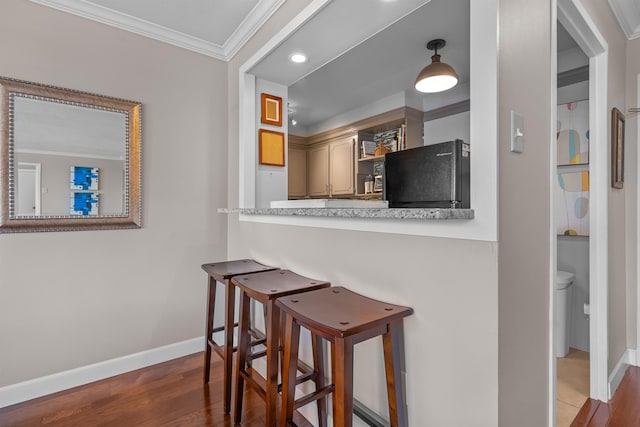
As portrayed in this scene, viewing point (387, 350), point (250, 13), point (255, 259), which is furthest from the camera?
point (255, 259)

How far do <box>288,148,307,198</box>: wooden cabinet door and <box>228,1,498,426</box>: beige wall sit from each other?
351 cm

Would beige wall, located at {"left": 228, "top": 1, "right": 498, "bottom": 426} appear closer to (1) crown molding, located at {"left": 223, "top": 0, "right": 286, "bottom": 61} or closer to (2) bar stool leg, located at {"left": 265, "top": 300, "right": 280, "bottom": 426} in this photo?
(2) bar stool leg, located at {"left": 265, "top": 300, "right": 280, "bottom": 426}

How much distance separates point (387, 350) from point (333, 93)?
3206 mm

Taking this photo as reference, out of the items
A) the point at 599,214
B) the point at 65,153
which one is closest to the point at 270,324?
the point at 65,153

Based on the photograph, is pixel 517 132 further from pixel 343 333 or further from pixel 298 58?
pixel 298 58

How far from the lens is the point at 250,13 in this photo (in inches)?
80.2

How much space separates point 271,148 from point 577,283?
260cm

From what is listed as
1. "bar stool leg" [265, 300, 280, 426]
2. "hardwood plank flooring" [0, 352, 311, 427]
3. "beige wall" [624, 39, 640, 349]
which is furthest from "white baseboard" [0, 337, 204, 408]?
"beige wall" [624, 39, 640, 349]

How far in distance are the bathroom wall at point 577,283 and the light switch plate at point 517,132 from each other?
2016 mm

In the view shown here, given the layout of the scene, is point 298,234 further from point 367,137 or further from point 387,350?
point 367,137

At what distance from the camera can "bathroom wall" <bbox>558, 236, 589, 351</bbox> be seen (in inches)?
96.0

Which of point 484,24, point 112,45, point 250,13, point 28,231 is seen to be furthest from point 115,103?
point 484,24

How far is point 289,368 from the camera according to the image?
1.20 meters

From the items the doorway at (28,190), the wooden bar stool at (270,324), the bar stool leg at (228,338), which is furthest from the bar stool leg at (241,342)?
the doorway at (28,190)
